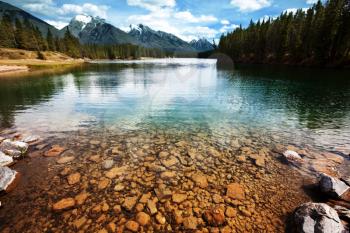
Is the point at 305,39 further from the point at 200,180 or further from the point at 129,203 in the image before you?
the point at 129,203

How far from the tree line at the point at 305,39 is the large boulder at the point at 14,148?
81883 mm

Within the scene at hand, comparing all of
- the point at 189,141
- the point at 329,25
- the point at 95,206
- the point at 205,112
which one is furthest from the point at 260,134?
the point at 329,25

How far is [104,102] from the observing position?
23.7 meters

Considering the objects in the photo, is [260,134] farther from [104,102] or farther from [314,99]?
[104,102]

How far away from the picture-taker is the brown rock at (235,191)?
707 cm

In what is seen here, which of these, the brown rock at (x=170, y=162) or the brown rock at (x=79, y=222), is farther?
the brown rock at (x=170, y=162)

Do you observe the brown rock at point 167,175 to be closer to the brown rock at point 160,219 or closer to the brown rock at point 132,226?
the brown rock at point 160,219

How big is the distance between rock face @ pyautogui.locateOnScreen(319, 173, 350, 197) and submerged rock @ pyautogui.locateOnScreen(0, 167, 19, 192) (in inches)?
488

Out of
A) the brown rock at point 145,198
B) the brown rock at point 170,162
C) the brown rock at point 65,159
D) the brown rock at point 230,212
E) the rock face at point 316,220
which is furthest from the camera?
the brown rock at point 65,159

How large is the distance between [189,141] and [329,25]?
80.5m

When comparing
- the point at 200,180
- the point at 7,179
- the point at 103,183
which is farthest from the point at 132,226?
the point at 7,179

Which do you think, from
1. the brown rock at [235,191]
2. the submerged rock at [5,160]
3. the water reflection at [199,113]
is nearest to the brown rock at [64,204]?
the submerged rock at [5,160]

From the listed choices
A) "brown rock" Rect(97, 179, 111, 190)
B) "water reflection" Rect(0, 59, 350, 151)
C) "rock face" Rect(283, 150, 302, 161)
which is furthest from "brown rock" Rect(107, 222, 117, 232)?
"water reflection" Rect(0, 59, 350, 151)

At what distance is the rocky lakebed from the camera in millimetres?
5805
